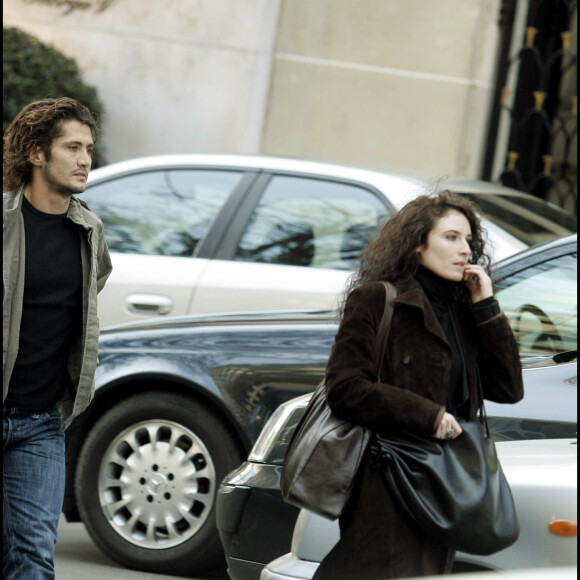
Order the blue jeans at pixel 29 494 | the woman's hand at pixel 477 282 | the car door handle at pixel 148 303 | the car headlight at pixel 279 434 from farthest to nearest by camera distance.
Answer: the car door handle at pixel 148 303
the car headlight at pixel 279 434
the blue jeans at pixel 29 494
the woman's hand at pixel 477 282

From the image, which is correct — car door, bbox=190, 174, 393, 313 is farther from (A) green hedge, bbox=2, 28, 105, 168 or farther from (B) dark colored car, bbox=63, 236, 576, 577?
(A) green hedge, bbox=2, 28, 105, 168

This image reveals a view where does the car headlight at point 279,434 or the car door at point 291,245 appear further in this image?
the car door at point 291,245

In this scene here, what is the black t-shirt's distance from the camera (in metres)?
3.47

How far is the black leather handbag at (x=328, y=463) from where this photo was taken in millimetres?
3129

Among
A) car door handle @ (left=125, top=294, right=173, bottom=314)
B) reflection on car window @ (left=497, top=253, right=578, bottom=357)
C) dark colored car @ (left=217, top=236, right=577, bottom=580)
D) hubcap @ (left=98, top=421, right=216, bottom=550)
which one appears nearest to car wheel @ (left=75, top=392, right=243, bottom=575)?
hubcap @ (left=98, top=421, right=216, bottom=550)

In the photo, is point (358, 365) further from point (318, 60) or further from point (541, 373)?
point (318, 60)

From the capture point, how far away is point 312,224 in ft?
22.3

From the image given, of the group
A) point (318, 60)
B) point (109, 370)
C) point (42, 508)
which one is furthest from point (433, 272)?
point (318, 60)

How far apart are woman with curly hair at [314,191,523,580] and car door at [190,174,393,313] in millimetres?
3006

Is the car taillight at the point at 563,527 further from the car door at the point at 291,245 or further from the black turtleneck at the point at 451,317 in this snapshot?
the car door at the point at 291,245

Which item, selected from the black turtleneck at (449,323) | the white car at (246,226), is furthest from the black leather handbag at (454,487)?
the white car at (246,226)

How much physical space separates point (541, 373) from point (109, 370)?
2091mm

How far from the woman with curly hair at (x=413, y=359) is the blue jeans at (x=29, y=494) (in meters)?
0.79

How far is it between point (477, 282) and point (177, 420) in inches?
91.8
